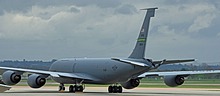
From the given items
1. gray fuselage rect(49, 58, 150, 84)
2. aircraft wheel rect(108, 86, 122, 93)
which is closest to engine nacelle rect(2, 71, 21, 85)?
gray fuselage rect(49, 58, 150, 84)

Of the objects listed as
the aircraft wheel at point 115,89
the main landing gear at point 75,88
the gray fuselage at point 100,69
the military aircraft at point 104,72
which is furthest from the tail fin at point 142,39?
the main landing gear at point 75,88

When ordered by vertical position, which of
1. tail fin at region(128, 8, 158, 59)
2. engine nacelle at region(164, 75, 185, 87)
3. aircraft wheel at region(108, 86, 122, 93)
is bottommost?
aircraft wheel at region(108, 86, 122, 93)

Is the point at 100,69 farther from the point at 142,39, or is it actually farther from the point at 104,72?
the point at 142,39

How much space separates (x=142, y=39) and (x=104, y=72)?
5683 mm

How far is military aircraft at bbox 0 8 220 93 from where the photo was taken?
47781mm

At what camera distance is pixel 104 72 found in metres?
51.8

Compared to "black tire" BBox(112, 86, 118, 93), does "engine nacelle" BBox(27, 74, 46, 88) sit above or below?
above

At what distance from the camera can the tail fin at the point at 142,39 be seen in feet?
157

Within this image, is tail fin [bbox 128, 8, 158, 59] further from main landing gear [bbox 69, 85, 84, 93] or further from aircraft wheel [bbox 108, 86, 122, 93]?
main landing gear [bbox 69, 85, 84, 93]

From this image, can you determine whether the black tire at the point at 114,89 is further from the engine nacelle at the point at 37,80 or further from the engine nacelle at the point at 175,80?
the engine nacelle at the point at 37,80

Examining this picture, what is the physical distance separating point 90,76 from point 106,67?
2593mm

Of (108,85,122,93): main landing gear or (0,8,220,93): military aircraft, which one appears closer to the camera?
(0,8,220,93): military aircraft

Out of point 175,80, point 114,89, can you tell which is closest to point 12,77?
point 114,89

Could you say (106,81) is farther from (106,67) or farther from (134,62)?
(134,62)
